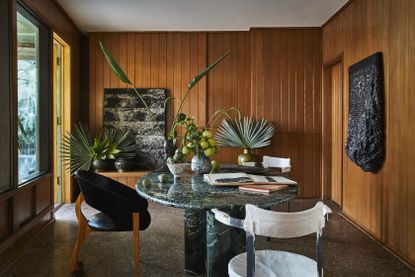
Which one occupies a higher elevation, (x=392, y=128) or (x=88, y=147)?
(x=392, y=128)

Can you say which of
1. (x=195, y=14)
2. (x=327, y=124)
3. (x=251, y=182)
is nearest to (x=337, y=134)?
(x=327, y=124)

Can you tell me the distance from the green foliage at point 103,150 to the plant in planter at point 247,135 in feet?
5.23

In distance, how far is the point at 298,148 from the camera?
5055 millimetres

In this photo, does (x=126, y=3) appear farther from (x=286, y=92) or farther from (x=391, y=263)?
(x=391, y=263)

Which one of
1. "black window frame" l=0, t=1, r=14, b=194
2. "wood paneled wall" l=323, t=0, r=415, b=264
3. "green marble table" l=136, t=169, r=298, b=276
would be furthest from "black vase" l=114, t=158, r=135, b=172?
"wood paneled wall" l=323, t=0, r=415, b=264

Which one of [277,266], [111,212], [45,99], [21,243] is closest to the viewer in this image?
[277,266]

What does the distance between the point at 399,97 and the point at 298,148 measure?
226 centimetres

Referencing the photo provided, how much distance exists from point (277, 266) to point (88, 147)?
366cm

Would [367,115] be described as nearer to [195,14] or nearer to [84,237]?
[195,14]

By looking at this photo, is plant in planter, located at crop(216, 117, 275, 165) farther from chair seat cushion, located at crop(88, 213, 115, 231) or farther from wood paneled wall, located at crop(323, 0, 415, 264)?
chair seat cushion, located at crop(88, 213, 115, 231)

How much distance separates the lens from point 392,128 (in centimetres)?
299

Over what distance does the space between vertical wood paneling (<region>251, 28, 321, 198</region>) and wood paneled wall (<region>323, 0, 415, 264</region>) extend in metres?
1.13

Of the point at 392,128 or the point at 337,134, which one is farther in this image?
the point at 337,134

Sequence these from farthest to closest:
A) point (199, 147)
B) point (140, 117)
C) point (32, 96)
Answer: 1. point (140, 117)
2. point (32, 96)
3. point (199, 147)
